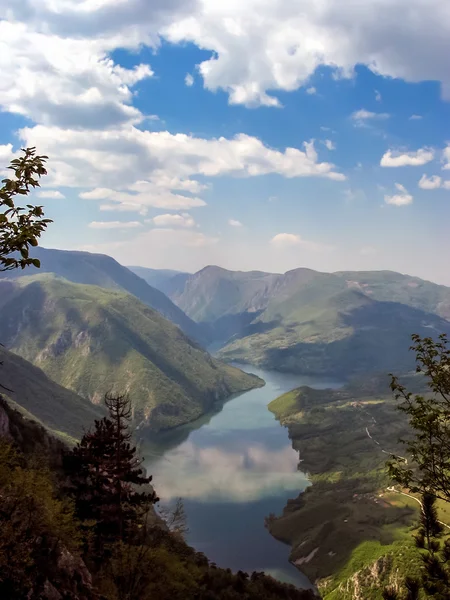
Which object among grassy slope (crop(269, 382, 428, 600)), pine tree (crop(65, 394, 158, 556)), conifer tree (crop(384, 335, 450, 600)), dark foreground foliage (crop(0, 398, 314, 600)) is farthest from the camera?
grassy slope (crop(269, 382, 428, 600))

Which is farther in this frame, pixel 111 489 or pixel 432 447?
pixel 111 489

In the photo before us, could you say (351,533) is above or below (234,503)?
above

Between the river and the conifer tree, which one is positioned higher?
the conifer tree

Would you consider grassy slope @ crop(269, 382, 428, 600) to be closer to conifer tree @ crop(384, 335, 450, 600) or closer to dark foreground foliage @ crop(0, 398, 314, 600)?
dark foreground foliage @ crop(0, 398, 314, 600)

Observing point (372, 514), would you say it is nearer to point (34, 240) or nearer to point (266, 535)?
point (266, 535)

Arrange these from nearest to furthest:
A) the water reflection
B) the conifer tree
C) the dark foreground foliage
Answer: the conifer tree, the dark foreground foliage, the water reflection

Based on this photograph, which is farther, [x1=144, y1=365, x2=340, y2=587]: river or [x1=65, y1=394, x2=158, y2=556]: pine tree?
[x1=144, y1=365, x2=340, y2=587]: river

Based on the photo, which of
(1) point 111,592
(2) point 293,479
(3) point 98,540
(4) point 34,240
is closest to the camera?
(4) point 34,240

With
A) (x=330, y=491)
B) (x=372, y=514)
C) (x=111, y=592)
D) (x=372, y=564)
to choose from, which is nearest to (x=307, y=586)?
(x=372, y=564)

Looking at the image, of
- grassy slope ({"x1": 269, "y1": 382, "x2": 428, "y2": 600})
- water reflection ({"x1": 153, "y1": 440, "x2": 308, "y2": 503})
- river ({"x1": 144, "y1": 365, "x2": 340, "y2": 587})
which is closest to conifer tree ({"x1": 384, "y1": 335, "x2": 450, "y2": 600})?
grassy slope ({"x1": 269, "y1": 382, "x2": 428, "y2": 600})

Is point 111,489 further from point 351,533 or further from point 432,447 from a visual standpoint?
point 351,533

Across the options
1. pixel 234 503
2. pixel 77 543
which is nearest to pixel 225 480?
pixel 234 503
